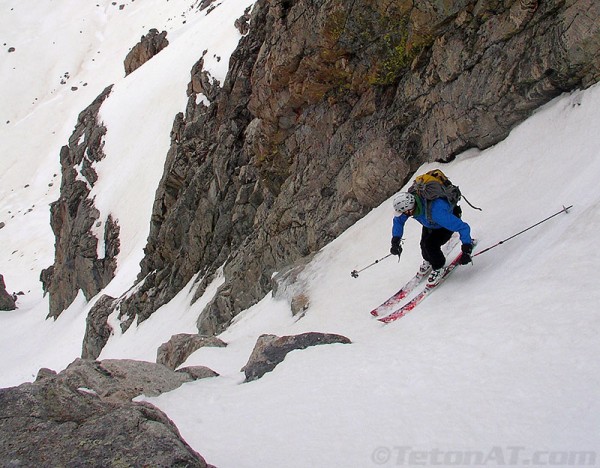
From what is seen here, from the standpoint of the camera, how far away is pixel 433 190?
8758mm

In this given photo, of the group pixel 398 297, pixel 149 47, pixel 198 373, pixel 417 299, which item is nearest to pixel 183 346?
pixel 198 373

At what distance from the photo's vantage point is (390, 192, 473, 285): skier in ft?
28.6

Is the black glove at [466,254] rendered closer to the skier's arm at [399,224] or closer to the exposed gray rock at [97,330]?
the skier's arm at [399,224]

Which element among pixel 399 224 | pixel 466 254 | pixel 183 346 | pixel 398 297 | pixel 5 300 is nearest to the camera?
pixel 466 254

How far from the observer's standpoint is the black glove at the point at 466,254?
8742 mm

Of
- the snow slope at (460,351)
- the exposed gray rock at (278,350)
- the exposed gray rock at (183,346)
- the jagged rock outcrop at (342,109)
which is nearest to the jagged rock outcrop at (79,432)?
the snow slope at (460,351)

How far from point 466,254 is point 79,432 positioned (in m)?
6.79

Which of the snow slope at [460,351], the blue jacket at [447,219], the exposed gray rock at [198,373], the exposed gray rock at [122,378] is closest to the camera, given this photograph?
the snow slope at [460,351]

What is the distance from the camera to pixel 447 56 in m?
14.3

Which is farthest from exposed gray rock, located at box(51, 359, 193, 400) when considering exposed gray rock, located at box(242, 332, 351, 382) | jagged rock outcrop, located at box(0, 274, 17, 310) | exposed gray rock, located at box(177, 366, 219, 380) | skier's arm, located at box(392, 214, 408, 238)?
jagged rock outcrop, located at box(0, 274, 17, 310)

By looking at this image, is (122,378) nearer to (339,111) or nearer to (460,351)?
(460,351)

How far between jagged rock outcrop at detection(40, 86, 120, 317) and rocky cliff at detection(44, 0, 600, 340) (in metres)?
13.2

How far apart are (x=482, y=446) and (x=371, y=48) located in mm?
14737

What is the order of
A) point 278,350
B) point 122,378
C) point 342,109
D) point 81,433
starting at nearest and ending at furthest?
point 81,433 → point 122,378 → point 278,350 → point 342,109
